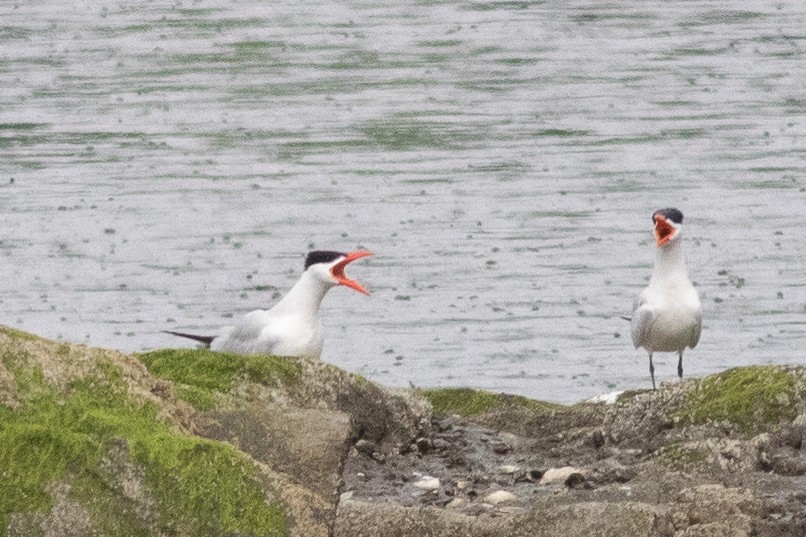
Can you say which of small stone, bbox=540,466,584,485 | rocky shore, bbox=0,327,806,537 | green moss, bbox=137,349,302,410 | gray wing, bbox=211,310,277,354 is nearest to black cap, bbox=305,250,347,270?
gray wing, bbox=211,310,277,354

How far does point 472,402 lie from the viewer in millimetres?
8859

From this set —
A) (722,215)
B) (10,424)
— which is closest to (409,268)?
(722,215)

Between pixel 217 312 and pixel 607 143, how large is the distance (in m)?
9.24

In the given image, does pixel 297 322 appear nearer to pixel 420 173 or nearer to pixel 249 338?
pixel 249 338

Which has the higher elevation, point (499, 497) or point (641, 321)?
point (499, 497)

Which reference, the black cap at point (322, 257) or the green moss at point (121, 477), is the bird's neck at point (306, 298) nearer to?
the black cap at point (322, 257)

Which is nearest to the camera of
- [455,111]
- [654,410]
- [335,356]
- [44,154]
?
[654,410]

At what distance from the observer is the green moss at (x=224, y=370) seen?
743 cm

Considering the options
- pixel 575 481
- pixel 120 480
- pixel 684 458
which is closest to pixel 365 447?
pixel 575 481

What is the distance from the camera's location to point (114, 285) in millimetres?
17734

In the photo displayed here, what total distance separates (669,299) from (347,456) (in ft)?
16.8

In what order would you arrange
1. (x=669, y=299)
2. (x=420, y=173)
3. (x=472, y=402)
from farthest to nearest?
(x=420, y=173) → (x=669, y=299) → (x=472, y=402)

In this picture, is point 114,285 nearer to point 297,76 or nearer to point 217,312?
point 217,312

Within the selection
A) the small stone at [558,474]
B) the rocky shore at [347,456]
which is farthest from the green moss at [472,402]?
the small stone at [558,474]
